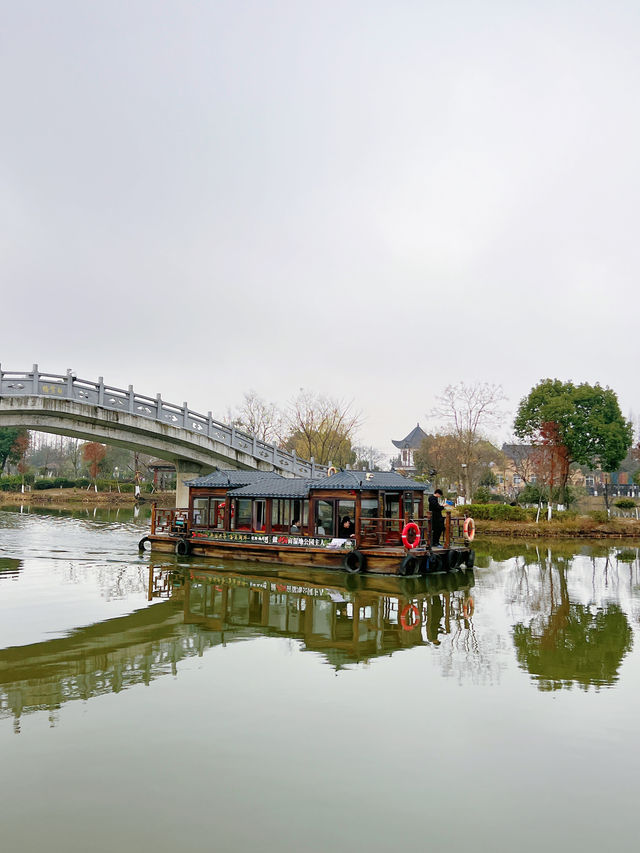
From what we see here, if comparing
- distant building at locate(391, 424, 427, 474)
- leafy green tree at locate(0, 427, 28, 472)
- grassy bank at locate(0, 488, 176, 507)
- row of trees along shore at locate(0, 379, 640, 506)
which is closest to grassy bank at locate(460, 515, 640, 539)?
row of trees along shore at locate(0, 379, 640, 506)

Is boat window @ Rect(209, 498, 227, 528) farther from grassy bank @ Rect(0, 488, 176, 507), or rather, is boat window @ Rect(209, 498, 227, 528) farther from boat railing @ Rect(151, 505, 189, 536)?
grassy bank @ Rect(0, 488, 176, 507)

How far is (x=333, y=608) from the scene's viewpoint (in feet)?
50.6

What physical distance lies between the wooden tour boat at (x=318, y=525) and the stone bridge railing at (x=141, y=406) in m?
5.66

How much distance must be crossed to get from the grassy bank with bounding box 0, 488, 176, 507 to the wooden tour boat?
34890mm

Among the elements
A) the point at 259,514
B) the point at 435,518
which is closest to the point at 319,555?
the point at 259,514

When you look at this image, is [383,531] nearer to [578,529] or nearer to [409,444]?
[578,529]

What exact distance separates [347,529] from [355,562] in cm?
152

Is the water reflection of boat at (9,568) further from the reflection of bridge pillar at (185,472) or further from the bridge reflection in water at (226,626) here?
the reflection of bridge pillar at (185,472)

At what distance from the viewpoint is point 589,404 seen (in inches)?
1788

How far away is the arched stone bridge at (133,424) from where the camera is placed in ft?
89.2

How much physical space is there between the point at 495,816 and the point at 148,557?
2032 centimetres

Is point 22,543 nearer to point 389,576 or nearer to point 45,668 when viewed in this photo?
point 389,576

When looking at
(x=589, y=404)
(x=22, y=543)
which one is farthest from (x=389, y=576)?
(x=589, y=404)

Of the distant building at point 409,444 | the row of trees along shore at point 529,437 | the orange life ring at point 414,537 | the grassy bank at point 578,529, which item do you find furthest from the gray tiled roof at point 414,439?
the orange life ring at point 414,537
